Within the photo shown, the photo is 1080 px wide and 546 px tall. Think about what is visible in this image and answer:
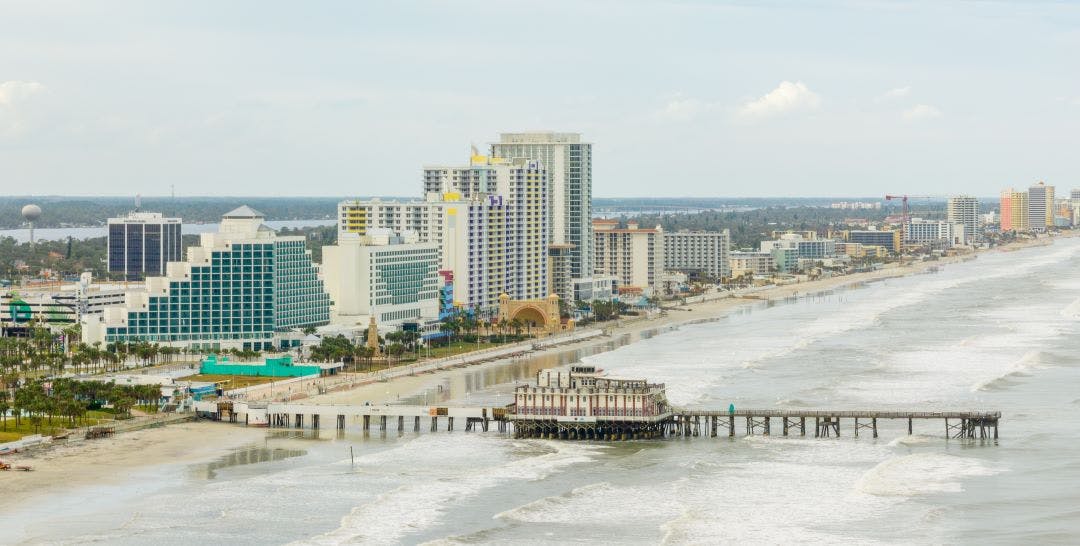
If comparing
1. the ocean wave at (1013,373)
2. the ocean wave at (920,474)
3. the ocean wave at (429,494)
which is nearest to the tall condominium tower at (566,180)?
the ocean wave at (1013,373)

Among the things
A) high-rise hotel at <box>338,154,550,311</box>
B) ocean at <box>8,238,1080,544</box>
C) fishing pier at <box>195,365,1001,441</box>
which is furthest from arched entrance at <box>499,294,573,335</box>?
fishing pier at <box>195,365,1001,441</box>

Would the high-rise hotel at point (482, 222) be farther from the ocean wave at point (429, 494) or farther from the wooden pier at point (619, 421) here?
the ocean wave at point (429, 494)

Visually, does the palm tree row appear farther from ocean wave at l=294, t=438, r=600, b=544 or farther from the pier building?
the pier building

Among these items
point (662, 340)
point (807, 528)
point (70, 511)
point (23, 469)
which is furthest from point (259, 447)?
point (662, 340)

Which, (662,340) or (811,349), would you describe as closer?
(811,349)

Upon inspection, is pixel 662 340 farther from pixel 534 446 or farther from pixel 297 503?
pixel 297 503

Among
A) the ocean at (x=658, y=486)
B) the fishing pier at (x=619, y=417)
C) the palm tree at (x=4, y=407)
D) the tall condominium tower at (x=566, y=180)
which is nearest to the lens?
the ocean at (x=658, y=486)
